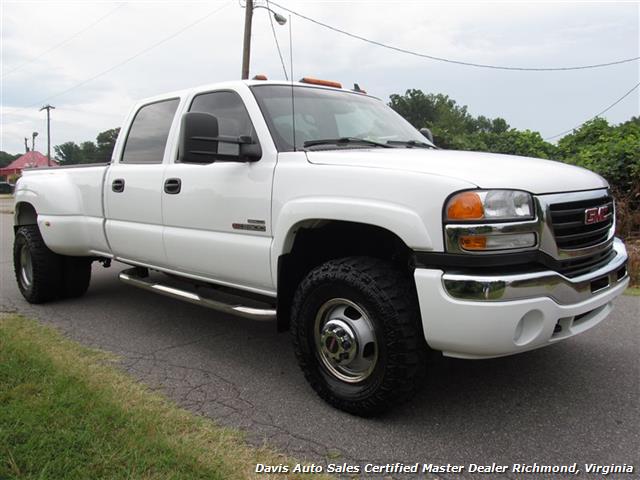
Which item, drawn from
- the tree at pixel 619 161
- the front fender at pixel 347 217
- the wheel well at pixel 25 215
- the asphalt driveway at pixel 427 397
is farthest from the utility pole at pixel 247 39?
the front fender at pixel 347 217

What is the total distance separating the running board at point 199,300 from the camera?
3295mm

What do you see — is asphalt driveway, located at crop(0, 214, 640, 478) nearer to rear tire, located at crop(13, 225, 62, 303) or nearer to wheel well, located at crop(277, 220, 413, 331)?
wheel well, located at crop(277, 220, 413, 331)

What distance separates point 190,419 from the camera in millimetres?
2857

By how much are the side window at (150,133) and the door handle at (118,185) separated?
0.20 meters

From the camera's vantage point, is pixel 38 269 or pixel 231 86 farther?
pixel 38 269

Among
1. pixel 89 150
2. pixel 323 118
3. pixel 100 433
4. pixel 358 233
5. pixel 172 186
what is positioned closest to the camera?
→ pixel 100 433

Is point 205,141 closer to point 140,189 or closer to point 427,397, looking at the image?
point 140,189

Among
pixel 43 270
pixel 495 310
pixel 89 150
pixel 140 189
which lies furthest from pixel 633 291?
pixel 89 150

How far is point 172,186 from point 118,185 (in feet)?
2.78

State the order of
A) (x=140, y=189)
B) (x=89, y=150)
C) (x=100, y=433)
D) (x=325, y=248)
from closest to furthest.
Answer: (x=100, y=433) → (x=325, y=248) → (x=140, y=189) → (x=89, y=150)

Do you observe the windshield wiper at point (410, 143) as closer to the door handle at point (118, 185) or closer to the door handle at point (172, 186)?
the door handle at point (172, 186)

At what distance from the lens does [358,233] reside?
3.06 m

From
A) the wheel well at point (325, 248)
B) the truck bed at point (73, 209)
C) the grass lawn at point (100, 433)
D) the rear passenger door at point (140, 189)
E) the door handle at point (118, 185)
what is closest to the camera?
the grass lawn at point (100, 433)

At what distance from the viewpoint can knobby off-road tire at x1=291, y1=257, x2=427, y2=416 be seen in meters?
2.63
